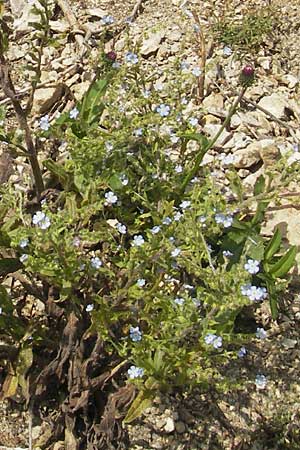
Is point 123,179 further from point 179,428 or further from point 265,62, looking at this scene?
point 265,62

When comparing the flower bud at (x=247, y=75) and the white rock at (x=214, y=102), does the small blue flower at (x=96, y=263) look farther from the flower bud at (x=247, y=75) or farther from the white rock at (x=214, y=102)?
the white rock at (x=214, y=102)

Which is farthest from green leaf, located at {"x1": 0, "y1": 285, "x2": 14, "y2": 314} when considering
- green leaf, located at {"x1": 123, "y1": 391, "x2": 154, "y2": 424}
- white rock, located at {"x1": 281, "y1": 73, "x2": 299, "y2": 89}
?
white rock, located at {"x1": 281, "y1": 73, "x2": 299, "y2": 89}

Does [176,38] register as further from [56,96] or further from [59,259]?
[59,259]

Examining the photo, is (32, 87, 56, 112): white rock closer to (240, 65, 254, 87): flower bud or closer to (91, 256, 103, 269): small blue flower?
(240, 65, 254, 87): flower bud

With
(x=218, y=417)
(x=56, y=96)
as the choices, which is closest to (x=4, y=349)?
(x=218, y=417)

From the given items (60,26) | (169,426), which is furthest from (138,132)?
(60,26)

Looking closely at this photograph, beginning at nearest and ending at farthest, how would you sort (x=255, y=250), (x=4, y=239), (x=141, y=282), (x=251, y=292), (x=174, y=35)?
(x=251, y=292) < (x=141, y=282) < (x=4, y=239) < (x=255, y=250) < (x=174, y=35)
